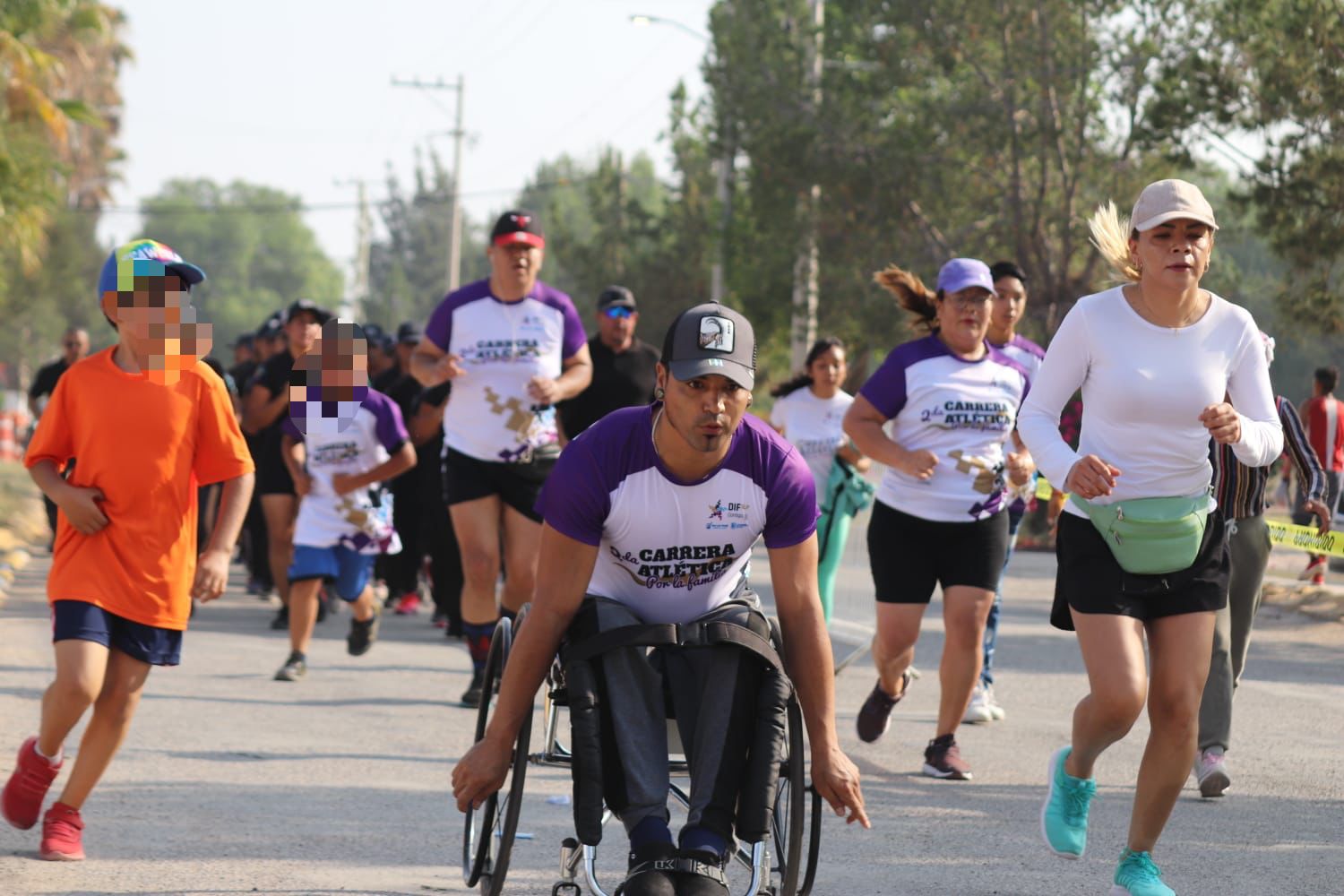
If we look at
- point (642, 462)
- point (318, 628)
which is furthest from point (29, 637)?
point (642, 462)

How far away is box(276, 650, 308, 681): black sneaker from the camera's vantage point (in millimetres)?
11172

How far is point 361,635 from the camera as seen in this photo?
38.9 feet

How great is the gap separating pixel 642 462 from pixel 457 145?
63.3 m

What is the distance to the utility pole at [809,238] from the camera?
3086 centimetres

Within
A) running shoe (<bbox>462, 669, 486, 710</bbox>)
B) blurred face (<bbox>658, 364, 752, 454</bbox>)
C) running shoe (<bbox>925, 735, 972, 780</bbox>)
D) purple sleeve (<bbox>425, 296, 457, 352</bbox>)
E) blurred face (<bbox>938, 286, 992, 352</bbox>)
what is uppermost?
blurred face (<bbox>938, 286, 992, 352</bbox>)

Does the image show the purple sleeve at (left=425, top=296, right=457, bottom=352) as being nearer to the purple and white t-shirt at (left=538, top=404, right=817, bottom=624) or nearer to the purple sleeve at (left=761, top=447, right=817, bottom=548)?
the purple and white t-shirt at (left=538, top=404, right=817, bottom=624)

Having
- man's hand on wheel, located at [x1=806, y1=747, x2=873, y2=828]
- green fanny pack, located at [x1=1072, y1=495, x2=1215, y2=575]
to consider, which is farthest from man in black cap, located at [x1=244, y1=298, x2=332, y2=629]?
man's hand on wheel, located at [x1=806, y1=747, x2=873, y2=828]

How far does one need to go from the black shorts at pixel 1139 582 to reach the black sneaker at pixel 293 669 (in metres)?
6.19

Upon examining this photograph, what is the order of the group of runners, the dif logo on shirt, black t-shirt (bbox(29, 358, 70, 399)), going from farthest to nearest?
1. black t-shirt (bbox(29, 358, 70, 399))
2. the dif logo on shirt
3. the group of runners

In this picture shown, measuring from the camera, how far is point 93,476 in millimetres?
6203

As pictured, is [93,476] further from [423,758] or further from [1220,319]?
[1220,319]

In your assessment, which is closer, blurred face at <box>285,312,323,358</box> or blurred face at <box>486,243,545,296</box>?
blurred face at <box>486,243,545,296</box>

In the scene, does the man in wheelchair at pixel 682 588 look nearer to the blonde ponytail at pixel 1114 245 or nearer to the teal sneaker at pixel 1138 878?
the teal sneaker at pixel 1138 878

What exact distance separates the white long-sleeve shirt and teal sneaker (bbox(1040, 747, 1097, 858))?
0.93 metres
